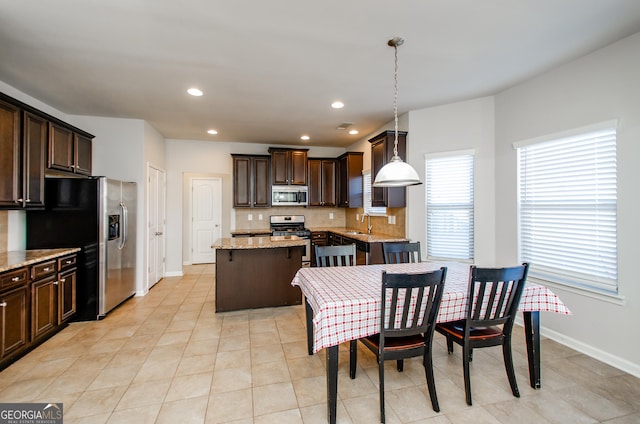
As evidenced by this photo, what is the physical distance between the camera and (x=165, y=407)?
1.96m

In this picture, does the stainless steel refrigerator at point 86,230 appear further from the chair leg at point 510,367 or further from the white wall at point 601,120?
the white wall at point 601,120

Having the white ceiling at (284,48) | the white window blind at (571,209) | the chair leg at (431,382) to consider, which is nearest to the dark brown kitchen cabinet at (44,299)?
the white ceiling at (284,48)

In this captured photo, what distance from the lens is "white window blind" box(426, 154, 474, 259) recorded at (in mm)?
3826

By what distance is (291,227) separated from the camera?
20.5 ft

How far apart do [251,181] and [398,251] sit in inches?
144

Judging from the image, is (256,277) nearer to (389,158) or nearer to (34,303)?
(34,303)

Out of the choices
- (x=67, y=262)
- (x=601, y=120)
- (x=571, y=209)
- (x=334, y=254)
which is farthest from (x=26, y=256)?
(x=601, y=120)

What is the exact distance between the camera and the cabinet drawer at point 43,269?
270 centimetres

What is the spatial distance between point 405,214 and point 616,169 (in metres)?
2.21

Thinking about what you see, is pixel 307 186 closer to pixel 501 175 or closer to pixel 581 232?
pixel 501 175

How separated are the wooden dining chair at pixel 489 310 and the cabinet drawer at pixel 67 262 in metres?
3.80

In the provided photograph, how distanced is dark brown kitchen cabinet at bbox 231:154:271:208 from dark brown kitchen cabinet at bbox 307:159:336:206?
2.97 feet

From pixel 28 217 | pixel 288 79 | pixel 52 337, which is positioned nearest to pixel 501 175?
pixel 288 79

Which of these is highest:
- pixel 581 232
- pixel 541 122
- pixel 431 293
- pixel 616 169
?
pixel 541 122
